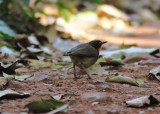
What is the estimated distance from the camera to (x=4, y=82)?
116 inches

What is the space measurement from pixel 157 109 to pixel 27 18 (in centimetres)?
447

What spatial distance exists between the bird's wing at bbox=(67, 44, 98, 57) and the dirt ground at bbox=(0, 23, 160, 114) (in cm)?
28

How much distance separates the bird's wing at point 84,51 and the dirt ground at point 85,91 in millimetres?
285

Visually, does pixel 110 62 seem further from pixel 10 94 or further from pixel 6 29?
pixel 6 29

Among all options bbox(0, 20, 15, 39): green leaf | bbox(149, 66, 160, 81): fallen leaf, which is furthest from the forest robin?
bbox(0, 20, 15, 39): green leaf

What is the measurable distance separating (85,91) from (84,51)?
799mm

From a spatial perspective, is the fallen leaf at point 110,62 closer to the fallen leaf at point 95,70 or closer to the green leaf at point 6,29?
the fallen leaf at point 95,70

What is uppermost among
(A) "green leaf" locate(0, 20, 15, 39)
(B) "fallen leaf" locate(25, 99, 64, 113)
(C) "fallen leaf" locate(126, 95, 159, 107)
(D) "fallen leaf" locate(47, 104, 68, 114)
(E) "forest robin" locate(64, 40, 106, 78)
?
(A) "green leaf" locate(0, 20, 15, 39)

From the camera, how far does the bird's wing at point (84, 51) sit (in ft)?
11.5

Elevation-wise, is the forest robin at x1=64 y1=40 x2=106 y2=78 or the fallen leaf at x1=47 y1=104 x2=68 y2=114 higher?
the forest robin at x1=64 y1=40 x2=106 y2=78

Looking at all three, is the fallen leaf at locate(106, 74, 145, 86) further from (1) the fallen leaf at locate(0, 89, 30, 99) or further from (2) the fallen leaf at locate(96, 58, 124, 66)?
(1) the fallen leaf at locate(0, 89, 30, 99)

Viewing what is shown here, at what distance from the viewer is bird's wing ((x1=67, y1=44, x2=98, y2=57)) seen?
351 cm

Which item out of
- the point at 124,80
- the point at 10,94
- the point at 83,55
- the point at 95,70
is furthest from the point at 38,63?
the point at 10,94

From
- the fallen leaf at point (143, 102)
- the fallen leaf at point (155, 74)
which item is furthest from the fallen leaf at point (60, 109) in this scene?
the fallen leaf at point (155, 74)
